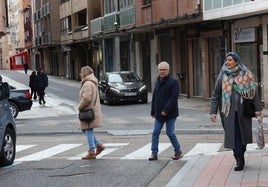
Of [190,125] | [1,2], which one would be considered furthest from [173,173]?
[1,2]

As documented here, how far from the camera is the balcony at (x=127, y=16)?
34969mm

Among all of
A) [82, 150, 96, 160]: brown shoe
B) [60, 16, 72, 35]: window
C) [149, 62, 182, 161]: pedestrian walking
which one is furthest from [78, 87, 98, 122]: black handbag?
[60, 16, 72, 35]: window

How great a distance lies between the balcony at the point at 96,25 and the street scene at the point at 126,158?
23.8 m

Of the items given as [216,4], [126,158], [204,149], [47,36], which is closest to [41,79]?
[216,4]

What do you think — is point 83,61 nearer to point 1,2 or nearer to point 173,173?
point 1,2

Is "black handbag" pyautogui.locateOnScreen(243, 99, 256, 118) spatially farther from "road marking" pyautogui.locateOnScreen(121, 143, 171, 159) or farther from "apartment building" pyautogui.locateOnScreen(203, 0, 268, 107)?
"apartment building" pyautogui.locateOnScreen(203, 0, 268, 107)

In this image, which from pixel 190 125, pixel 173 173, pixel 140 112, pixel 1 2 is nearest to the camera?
pixel 173 173

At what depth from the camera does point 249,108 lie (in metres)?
8.34

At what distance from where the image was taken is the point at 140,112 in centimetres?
2262

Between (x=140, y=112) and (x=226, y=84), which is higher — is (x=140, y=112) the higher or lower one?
the lower one

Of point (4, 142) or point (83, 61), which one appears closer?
point (4, 142)

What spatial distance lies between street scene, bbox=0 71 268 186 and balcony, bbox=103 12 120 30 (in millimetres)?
19707

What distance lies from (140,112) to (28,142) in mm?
8525

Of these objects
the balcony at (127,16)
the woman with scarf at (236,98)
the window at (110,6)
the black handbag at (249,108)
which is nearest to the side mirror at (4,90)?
the woman with scarf at (236,98)
